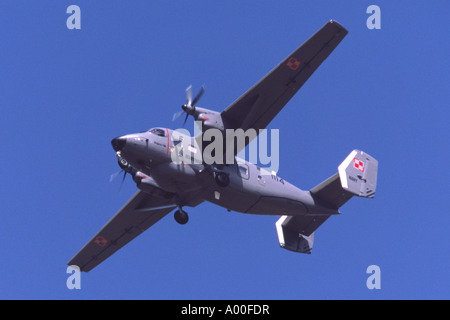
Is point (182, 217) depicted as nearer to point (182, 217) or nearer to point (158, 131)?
point (182, 217)

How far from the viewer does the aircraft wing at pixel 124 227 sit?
26.9 metres

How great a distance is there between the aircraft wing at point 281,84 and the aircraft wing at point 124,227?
480cm

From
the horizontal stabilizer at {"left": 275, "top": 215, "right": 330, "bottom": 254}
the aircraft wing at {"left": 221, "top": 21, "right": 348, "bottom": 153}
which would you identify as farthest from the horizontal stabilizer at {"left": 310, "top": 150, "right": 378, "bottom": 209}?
the aircraft wing at {"left": 221, "top": 21, "right": 348, "bottom": 153}

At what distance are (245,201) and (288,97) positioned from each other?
13.2 feet

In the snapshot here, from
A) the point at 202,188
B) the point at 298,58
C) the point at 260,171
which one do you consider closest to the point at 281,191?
the point at 260,171

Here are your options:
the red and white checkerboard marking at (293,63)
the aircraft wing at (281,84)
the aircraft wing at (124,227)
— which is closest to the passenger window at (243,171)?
the aircraft wing at (281,84)

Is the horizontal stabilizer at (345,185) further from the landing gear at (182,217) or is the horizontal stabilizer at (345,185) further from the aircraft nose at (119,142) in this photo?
the aircraft nose at (119,142)

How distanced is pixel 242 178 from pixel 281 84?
363 centimetres

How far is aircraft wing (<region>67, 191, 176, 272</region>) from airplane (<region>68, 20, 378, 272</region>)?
0.13ft

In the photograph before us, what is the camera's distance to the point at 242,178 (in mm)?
24641

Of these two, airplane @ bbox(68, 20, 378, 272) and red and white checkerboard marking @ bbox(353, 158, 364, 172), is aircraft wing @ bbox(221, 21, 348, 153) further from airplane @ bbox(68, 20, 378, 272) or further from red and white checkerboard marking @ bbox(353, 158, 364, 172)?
red and white checkerboard marking @ bbox(353, 158, 364, 172)

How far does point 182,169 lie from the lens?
23672mm

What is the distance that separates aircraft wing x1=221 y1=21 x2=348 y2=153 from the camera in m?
22.8

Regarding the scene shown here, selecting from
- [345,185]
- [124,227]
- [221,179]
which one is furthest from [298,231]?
[124,227]
